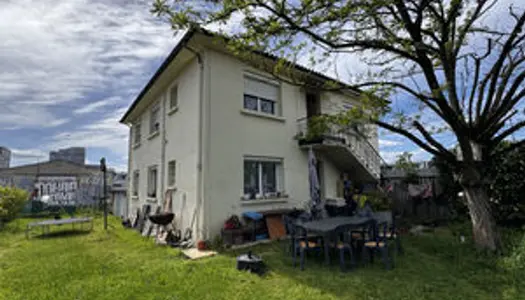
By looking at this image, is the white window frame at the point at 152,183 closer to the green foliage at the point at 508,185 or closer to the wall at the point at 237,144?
the wall at the point at 237,144

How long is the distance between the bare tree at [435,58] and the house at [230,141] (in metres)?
1.64

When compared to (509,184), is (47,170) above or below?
above

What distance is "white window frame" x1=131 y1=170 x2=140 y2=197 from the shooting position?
13.2 metres

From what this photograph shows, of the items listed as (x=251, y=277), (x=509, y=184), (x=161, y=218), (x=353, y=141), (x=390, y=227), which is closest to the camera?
(x=251, y=277)

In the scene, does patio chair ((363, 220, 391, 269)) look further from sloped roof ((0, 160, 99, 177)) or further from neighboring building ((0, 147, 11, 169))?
neighboring building ((0, 147, 11, 169))

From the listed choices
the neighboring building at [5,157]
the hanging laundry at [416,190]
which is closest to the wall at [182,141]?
the hanging laundry at [416,190]

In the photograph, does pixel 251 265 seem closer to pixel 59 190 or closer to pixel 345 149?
pixel 345 149

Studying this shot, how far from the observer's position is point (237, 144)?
793 cm

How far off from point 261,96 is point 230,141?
230 cm

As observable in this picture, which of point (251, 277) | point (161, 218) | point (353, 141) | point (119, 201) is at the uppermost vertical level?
point (353, 141)

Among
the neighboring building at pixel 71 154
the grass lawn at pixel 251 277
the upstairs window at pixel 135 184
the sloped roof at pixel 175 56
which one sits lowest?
the grass lawn at pixel 251 277

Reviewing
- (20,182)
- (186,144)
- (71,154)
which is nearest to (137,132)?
(186,144)

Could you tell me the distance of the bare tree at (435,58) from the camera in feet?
17.7

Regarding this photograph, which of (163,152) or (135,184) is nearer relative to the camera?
(163,152)
